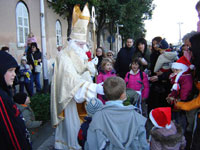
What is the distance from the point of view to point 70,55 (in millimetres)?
3205

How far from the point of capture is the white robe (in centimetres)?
290

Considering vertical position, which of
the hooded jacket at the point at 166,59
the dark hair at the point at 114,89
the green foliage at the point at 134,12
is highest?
the green foliage at the point at 134,12

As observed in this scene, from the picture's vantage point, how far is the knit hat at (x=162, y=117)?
2.19 m

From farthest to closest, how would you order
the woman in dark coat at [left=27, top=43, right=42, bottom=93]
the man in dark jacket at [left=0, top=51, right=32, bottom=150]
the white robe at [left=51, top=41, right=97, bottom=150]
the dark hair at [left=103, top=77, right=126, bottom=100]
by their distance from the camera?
the woman in dark coat at [left=27, top=43, right=42, bottom=93]
the white robe at [left=51, top=41, right=97, bottom=150]
the dark hair at [left=103, top=77, right=126, bottom=100]
the man in dark jacket at [left=0, top=51, right=32, bottom=150]

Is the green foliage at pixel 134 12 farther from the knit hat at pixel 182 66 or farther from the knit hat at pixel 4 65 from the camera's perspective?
the knit hat at pixel 4 65

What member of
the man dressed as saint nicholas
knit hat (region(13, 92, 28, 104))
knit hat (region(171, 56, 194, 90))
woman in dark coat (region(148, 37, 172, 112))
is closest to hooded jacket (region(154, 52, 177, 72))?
woman in dark coat (region(148, 37, 172, 112))

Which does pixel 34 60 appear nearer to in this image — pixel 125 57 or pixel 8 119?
pixel 125 57

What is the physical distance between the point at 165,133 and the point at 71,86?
134cm

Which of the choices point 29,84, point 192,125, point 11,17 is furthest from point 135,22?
point 192,125

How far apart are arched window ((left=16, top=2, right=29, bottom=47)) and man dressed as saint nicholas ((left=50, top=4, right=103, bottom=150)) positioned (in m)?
7.65

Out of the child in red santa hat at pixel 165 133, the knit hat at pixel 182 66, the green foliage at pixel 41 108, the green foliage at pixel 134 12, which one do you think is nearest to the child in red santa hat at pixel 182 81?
the knit hat at pixel 182 66

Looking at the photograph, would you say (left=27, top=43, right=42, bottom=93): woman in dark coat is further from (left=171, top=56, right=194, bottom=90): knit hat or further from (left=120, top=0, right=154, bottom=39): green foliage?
(left=120, top=0, right=154, bottom=39): green foliage

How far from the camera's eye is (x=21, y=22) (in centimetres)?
1061

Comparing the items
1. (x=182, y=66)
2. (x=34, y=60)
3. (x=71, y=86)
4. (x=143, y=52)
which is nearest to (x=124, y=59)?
(x=143, y=52)
